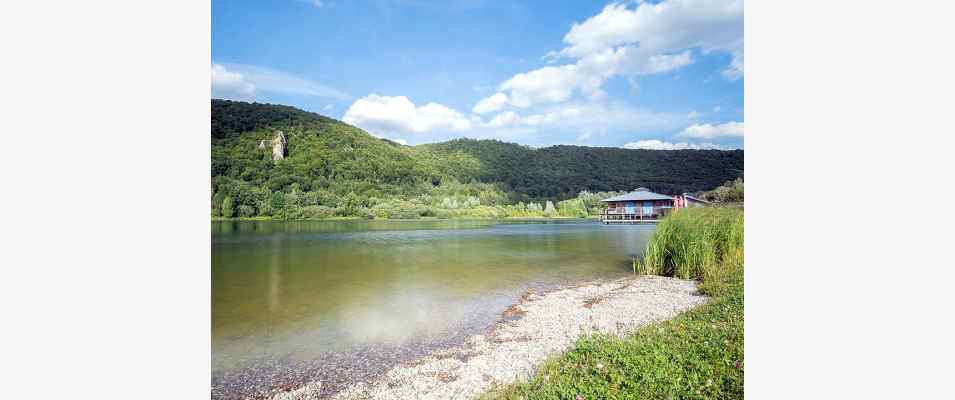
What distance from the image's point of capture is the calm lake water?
13.2 ft

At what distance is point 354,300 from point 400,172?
21416mm

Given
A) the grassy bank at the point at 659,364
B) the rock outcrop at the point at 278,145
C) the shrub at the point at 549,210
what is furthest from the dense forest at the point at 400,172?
the grassy bank at the point at 659,364

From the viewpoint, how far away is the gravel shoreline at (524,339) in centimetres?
320

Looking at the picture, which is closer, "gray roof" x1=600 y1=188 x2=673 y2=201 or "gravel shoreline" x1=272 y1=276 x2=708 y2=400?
"gravel shoreline" x1=272 y1=276 x2=708 y2=400

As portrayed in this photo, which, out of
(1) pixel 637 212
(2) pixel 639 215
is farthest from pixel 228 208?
(2) pixel 639 215

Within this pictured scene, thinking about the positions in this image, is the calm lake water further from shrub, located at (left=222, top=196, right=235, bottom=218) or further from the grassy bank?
the grassy bank

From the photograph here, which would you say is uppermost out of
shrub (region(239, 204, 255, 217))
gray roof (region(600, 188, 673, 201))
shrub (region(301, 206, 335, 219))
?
gray roof (region(600, 188, 673, 201))

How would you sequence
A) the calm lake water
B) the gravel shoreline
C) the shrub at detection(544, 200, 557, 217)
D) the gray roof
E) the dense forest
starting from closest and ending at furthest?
the gravel shoreline
the calm lake water
the dense forest
the gray roof
the shrub at detection(544, 200, 557, 217)

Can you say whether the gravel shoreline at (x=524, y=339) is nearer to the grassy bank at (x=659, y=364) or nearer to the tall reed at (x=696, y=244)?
the grassy bank at (x=659, y=364)

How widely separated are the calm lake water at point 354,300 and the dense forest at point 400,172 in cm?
214

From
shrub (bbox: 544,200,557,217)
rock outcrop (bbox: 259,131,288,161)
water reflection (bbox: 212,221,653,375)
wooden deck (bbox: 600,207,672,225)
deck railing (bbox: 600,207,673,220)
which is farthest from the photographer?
shrub (bbox: 544,200,557,217)

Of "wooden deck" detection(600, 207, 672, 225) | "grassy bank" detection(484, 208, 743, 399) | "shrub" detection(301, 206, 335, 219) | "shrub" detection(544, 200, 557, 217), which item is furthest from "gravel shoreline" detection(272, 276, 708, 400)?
"shrub" detection(544, 200, 557, 217)

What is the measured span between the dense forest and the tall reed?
27.2 inches
